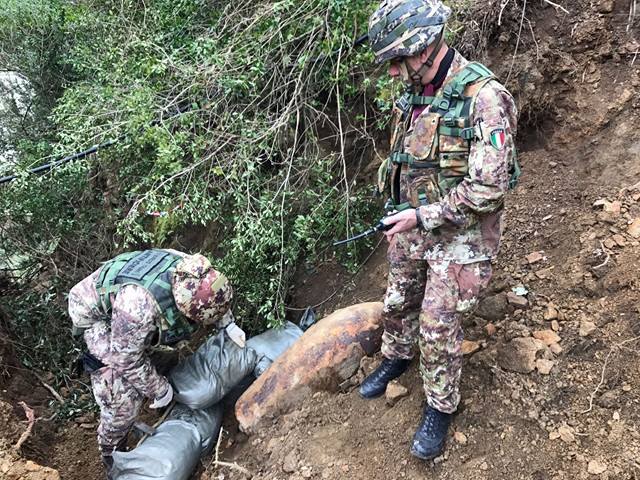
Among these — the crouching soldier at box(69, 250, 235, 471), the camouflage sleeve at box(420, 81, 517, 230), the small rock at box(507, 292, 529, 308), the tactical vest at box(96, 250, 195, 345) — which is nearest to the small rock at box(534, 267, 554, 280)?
the small rock at box(507, 292, 529, 308)

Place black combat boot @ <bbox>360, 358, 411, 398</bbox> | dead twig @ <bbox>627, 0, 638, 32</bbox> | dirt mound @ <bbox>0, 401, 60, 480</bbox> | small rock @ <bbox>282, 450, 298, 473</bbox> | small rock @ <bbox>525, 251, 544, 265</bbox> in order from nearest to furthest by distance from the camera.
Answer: small rock @ <bbox>282, 450, 298, 473</bbox> < black combat boot @ <bbox>360, 358, 411, 398</bbox> < dirt mound @ <bbox>0, 401, 60, 480</bbox> < small rock @ <bbox>525, 251, 544, 265</bbox> < dead twig @ <bbox>627, 0, 638, 32</bbox>

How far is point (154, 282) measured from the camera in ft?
9.11

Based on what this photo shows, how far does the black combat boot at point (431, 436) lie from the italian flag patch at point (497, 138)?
119 cm

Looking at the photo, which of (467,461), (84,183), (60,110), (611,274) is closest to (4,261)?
(84,183)

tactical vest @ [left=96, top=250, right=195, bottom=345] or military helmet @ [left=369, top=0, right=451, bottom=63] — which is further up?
military helmet @ [left=369, top=0, right=451, bottom=63]

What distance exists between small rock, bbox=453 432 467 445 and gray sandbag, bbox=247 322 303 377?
1363 mm

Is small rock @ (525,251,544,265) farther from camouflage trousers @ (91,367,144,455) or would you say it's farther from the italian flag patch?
camouflage trousers @ (91,367,144,455)

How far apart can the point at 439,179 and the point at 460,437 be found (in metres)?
1.18

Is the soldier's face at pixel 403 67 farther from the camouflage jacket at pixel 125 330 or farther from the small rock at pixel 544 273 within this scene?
the camouflage jacket at pixel 125 330

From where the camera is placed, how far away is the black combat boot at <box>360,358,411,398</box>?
9.09 ft

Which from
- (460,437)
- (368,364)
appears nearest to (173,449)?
(368,364)

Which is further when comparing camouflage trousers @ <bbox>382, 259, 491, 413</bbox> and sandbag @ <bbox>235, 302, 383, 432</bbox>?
sandbag @ <bbox>235, 302, 383, 432</bbox>

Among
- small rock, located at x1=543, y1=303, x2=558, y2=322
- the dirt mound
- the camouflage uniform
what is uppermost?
the camouflage uniform

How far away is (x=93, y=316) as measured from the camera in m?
3.05
